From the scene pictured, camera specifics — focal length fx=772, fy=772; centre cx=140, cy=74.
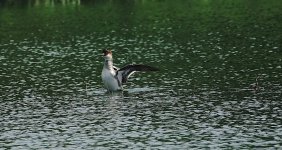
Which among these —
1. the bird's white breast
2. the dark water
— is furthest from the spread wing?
the dark water

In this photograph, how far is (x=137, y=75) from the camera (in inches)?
2625

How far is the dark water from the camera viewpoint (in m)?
44.2

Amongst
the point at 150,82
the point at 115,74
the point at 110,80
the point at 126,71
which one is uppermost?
the point at 126,71

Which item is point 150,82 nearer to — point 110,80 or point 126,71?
point 126,71

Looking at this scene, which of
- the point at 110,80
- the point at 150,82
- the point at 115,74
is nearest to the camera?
the point at 110,80

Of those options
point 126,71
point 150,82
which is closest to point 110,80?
point 126,71

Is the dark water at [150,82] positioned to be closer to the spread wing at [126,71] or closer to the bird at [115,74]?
the bird at [115,74]

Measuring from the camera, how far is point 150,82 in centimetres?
6194

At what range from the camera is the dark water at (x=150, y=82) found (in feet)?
145

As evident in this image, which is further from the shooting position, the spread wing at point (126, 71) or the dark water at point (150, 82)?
the spread wing at point (126, 71)

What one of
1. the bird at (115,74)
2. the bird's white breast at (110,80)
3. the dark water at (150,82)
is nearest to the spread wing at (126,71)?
the bird at (115,74)

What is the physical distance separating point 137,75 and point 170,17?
47.2 meters

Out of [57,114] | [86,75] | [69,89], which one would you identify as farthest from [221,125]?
[86,75]

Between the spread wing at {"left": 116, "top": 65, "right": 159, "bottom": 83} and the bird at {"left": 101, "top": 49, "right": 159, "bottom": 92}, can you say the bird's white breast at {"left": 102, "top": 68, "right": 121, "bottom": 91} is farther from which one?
the spread wing at {"left": 116, "top": 65, "right": 159, "bottom": 83}
